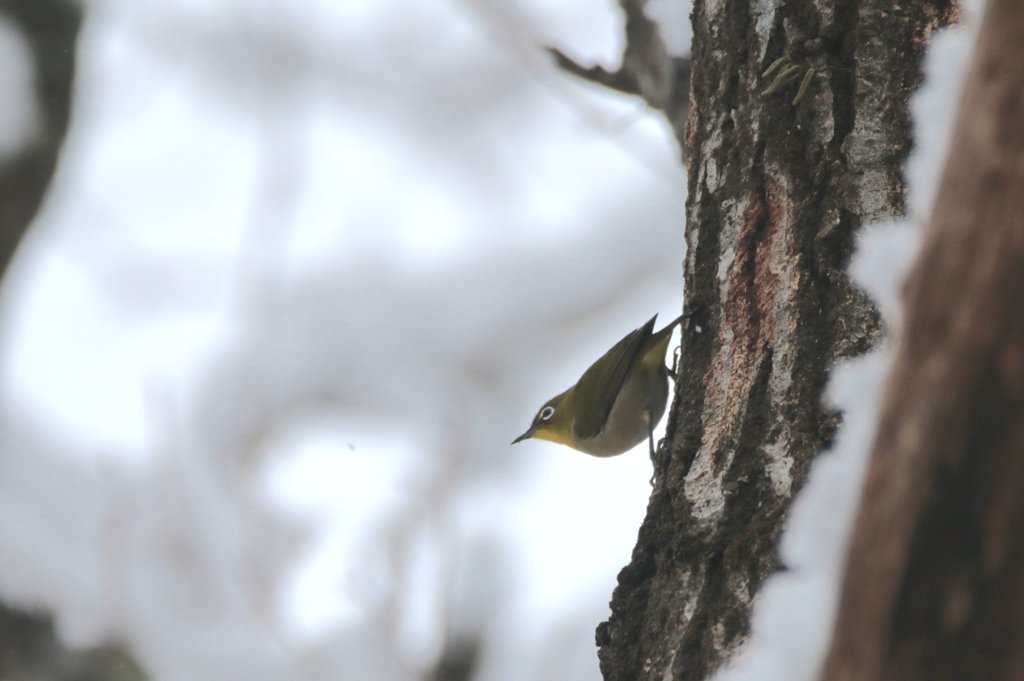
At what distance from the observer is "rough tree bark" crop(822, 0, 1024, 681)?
718 millimetres

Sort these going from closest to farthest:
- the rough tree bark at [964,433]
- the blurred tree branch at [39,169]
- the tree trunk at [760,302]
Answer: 1. the rough tree bark at [964,433]
2. the tree trunk at [760,302]
3. the blurred tree branch at [39,169]

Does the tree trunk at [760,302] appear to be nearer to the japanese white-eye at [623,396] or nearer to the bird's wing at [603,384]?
the japanese white-eye at [623,396]

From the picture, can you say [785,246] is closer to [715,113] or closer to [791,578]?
[715,113]

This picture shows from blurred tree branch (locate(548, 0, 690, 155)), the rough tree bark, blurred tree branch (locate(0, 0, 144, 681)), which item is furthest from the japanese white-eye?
the rough tree bark

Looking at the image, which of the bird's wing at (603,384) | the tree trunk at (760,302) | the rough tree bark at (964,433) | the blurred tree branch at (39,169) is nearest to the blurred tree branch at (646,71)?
the bird's wing at (603,384)

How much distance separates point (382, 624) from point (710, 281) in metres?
3.75

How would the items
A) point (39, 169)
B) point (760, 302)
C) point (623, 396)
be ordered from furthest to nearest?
point (623, 396) < point (39, 169) < point (760, 302)

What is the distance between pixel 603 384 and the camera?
4156 millimetres

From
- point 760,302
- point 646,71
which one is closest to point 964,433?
point 760,302

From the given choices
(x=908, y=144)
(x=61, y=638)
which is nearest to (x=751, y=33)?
(x=908, y=144)

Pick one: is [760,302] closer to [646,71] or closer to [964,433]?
[964,433]

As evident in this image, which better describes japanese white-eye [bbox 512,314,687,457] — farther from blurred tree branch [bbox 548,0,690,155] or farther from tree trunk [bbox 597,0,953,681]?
tree trunk [bbox 597,0,953,681]

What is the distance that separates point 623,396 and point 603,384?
0.36 feet

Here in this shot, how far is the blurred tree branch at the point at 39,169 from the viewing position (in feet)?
12.7
